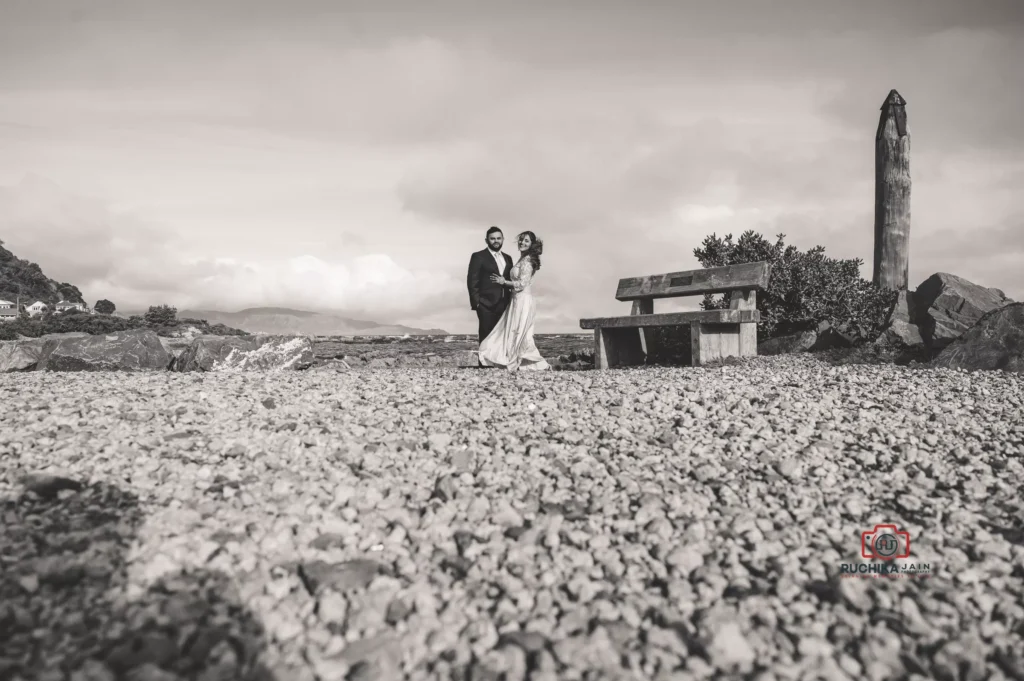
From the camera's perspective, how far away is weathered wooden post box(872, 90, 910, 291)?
1395 centimetres

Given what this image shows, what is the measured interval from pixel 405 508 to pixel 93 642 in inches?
64.1

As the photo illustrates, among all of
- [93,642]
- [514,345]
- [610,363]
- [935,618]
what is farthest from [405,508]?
[610,363]

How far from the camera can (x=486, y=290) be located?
446 inches

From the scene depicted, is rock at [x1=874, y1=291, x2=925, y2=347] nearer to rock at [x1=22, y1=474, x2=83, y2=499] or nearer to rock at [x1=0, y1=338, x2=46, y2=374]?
rock at [x1=22, y1=474, x2=83, y2=499]

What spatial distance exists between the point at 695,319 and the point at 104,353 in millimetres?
9768

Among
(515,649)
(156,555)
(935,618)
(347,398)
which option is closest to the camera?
(515,649)

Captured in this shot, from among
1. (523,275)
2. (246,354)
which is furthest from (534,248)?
(246,354)

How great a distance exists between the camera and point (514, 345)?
10.6 meters

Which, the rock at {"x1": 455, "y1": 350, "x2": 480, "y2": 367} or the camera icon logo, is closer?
the camera icon logo

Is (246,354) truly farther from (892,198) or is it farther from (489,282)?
(892,198)

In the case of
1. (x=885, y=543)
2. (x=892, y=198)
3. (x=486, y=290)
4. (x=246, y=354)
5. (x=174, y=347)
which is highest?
(x=892, y=198)

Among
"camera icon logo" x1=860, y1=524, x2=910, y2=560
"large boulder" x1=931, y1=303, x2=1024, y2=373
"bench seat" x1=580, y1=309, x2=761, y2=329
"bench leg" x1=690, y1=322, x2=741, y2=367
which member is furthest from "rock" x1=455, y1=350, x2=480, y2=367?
"camera icon logo" x1=860, y1=524, x2=910, y2=560

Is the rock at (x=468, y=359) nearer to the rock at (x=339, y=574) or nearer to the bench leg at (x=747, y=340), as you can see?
the bench leg at (x=747, y=340)

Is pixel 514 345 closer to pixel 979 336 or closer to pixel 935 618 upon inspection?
pixel 979 336
